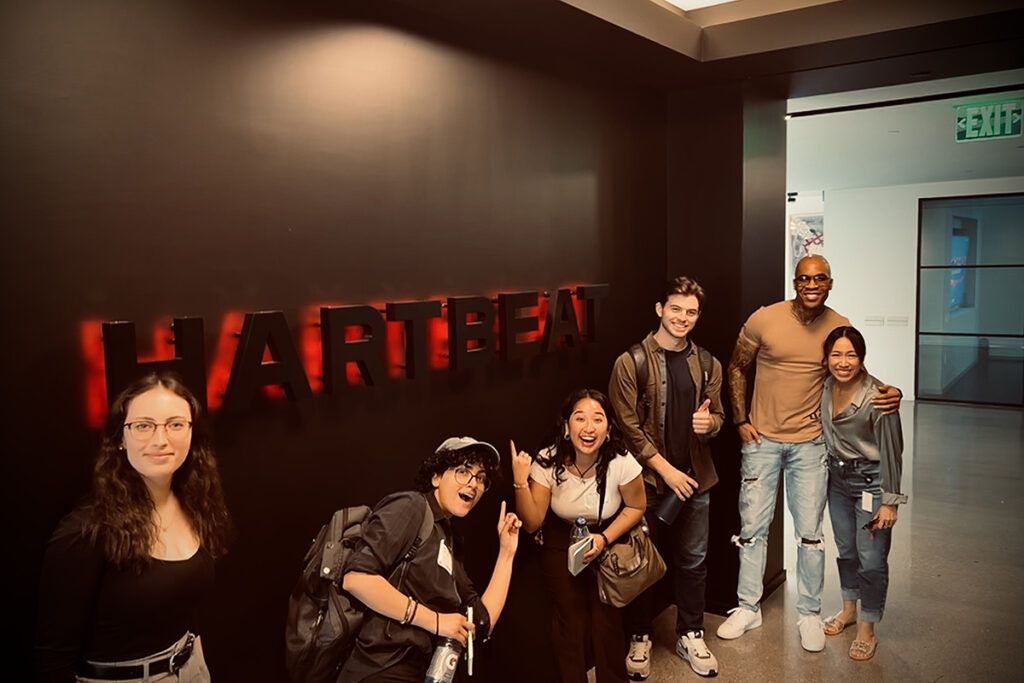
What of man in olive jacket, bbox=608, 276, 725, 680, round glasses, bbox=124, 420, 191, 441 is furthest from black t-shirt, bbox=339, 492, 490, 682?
man in olive jacket, bbox=608, 276, 725, 680

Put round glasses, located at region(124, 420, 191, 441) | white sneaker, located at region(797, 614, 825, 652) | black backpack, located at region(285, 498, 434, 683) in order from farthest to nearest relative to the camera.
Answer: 1. white sneaker, located at region(797, 614, 825, 652)
2. black backpack, located at region(285, 498, 434, 683)
3. round glasses, located at region(124, 420, 191, 441)

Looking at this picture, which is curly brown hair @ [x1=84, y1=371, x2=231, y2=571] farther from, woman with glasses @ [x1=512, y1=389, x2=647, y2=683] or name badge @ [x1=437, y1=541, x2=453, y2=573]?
woman with glasses @ [x1=512, y1=389, x2=647, y2=683]

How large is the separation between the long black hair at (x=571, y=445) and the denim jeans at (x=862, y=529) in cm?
131

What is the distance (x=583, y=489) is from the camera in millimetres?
3297

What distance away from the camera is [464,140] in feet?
10.5

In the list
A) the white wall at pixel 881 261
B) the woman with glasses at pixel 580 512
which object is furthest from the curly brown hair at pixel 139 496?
the white wall at pixel 881 261

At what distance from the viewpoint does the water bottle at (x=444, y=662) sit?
7.80ft

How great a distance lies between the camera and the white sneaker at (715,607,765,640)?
4.13 m

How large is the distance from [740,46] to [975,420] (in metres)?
7.99

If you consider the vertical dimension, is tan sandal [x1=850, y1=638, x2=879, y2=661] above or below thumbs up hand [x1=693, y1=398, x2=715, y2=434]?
below

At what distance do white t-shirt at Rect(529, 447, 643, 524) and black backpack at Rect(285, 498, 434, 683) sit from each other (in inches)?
44.8

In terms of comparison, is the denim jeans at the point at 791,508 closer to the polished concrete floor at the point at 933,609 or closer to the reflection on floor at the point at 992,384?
the polished concrete floor at the point at 933,609

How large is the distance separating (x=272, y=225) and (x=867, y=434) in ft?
9.50

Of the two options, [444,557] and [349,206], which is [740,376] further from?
[349,206]
